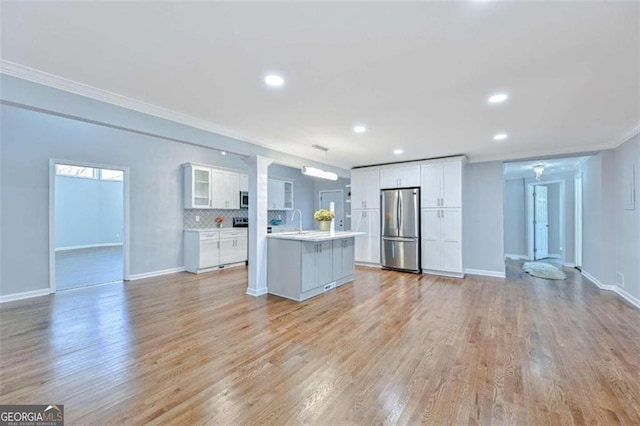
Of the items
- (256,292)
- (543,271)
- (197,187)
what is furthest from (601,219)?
(197,187)

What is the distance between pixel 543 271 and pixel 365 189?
4.20 metres

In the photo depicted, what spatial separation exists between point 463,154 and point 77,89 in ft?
19.0

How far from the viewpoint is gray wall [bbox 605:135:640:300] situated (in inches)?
152

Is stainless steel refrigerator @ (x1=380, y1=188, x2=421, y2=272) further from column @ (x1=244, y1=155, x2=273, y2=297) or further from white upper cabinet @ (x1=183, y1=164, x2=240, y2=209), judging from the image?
white upper cabinet @ (x1=183, y1=164, x2=240, y2=209)

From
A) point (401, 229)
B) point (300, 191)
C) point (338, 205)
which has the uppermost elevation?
point (300, 191)

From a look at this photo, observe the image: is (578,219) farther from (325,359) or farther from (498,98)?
(325,359)

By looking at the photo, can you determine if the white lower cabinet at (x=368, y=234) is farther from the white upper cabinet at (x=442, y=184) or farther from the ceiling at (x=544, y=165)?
the ceiling at (x=544, y=165)

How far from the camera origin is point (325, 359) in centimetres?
246

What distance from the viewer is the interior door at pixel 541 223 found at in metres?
7.76

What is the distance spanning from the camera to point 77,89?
102 inches

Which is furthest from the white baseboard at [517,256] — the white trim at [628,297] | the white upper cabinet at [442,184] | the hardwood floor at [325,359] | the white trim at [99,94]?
the white trim at [99,94]

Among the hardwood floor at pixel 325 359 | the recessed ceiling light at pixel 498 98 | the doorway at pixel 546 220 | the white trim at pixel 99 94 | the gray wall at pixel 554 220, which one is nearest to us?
the hardwood floor at pixel 325 359

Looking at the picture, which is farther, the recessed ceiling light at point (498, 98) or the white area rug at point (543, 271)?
the white area rug at point (543, 271)

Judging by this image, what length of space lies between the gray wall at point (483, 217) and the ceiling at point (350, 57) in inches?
86.2
